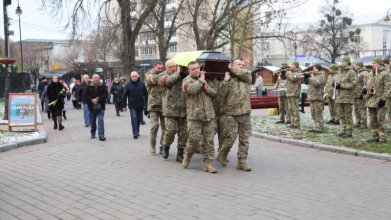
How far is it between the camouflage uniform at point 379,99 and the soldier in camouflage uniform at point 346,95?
72 centimetres

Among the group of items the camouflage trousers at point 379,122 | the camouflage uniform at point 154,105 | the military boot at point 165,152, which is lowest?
the military boot at point 165,152

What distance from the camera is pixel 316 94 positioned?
12516 mm

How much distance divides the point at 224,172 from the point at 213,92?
1.38m

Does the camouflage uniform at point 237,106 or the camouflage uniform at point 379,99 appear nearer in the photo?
the camouflage uniform at point 237,106

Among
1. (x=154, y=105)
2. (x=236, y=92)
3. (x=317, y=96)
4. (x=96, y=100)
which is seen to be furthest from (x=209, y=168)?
(x=317, y=96)

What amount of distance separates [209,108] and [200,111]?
17cm

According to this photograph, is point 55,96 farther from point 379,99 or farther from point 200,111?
point 379,99

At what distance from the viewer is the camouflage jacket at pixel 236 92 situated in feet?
25.2

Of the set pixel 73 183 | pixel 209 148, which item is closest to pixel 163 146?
pixel 209 148

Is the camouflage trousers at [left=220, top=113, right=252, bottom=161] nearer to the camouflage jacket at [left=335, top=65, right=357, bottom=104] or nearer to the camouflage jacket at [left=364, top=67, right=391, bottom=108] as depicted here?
the camouflage jacket at [left=364, top=67, right=391, bottom=108]

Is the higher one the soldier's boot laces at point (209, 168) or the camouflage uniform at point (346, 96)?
the camouflage uniform at point (346, 96)

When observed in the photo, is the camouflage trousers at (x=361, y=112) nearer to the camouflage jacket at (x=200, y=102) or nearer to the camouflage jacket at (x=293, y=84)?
the camouflage jacket at (x=293, y=84)

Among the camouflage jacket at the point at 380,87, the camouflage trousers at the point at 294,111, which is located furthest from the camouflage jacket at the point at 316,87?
the camouflage jacket at the point at 380,87

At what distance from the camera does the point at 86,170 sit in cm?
796
